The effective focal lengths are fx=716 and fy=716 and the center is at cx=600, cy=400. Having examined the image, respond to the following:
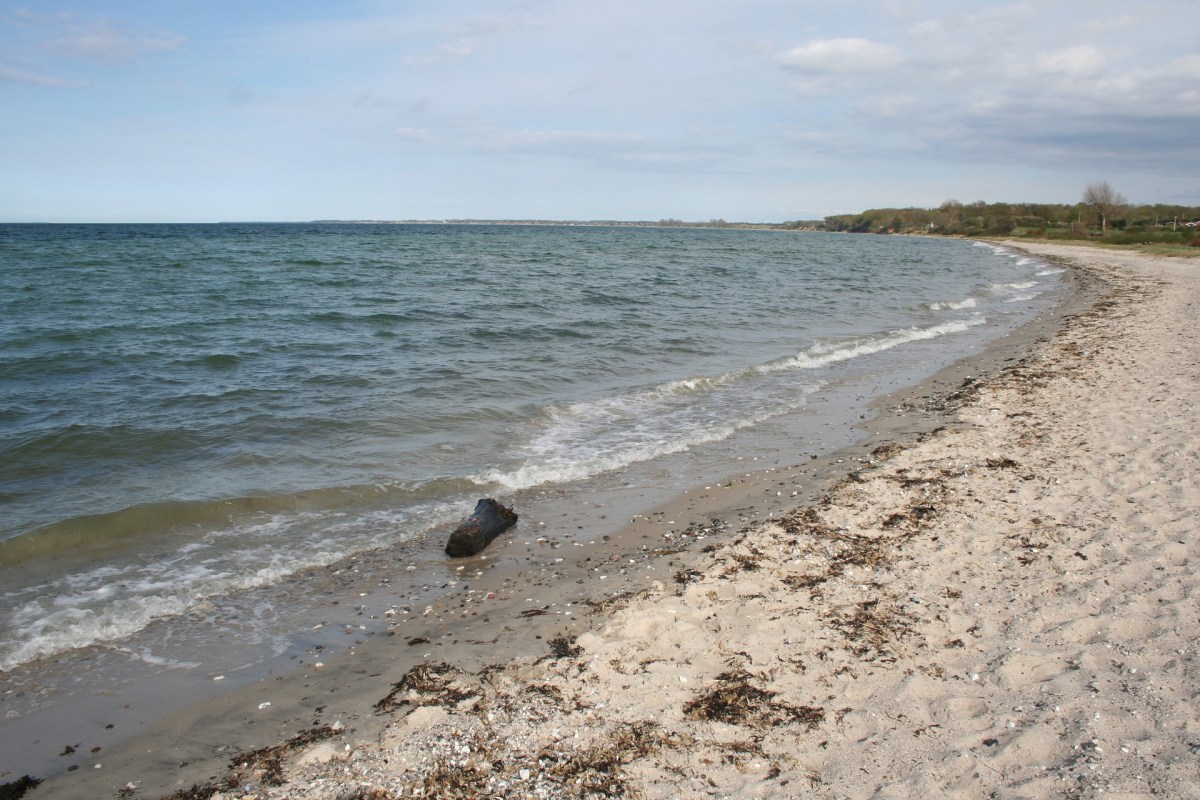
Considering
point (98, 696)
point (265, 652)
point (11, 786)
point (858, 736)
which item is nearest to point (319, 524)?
point (265, 652)

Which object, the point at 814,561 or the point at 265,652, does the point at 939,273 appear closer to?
the point at 814,561

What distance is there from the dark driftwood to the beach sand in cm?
21

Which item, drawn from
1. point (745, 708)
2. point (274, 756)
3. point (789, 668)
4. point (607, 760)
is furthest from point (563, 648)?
point (274, 756)

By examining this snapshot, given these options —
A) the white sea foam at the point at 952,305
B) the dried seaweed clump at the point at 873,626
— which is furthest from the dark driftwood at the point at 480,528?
the white sea foam at the point at 952,305

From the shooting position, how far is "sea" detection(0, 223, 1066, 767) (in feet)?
20.3

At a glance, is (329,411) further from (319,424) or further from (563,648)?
(563,648)

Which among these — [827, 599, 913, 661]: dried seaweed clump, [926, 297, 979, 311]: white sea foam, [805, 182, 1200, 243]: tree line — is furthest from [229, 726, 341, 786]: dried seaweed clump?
[805, 182, 1200, 243]: tree line

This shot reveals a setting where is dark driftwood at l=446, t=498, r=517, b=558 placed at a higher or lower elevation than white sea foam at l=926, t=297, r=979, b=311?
lower

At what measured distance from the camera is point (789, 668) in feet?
15.2

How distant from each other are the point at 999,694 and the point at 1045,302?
86.2 ft

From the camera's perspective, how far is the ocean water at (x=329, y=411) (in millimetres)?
6828

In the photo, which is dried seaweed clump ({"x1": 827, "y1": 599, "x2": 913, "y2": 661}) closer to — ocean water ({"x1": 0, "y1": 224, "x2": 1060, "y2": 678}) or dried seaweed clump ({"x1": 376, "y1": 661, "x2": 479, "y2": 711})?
dried seaweed clump ({"x1": 376, "y1": 661, "x2": 479, "y2": 711})

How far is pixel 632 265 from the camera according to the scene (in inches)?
1759

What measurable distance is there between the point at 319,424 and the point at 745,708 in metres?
8.50
